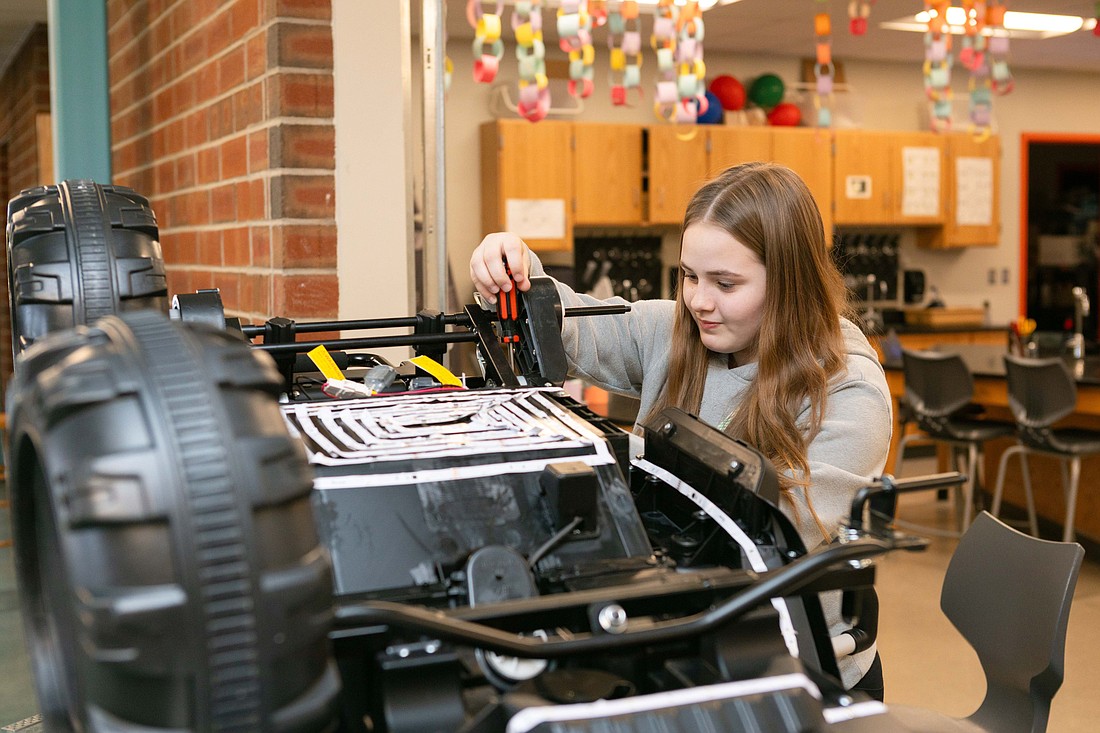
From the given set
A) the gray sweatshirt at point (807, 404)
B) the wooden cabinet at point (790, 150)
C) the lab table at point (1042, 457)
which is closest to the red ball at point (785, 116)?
the wooden cabinet at point (790, 150)

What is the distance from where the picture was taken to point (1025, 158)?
29.6 ft

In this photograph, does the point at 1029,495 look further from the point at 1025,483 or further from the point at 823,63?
the point at 823,63

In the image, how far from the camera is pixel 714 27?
7.04 meters

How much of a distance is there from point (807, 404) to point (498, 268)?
0.44m

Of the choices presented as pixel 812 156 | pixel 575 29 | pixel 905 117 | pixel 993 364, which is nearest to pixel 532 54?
pixel 575 29

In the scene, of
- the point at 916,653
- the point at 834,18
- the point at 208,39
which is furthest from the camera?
the point at 834,18

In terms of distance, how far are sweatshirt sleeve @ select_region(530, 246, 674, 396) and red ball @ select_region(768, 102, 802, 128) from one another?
640 cm

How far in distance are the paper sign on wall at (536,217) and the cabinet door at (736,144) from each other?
3.79ft

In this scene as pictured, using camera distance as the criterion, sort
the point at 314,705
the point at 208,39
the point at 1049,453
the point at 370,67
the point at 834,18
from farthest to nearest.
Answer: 1. the point at 834,18
2. the point at 1049,453
3. the point at 208,39
4. the point at 370,67
5. the point at 314,705

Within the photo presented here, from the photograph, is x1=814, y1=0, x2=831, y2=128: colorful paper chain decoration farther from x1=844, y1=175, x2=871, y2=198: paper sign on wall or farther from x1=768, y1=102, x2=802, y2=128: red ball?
x1=844, y1=175, x2=871, y2=198: paper sign on wall

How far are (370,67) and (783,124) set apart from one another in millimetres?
5900

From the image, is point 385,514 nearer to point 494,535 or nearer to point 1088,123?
point 494,535

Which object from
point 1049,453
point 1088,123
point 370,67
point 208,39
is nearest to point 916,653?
point 1049,453

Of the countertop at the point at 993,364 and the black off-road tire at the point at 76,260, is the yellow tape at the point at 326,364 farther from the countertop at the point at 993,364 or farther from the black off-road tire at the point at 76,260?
the countertop at the point at 993,364
